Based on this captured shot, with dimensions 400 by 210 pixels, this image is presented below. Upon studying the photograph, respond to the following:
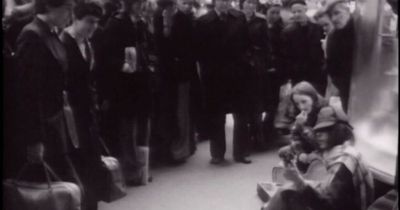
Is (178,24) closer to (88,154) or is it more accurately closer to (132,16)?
(132,16)

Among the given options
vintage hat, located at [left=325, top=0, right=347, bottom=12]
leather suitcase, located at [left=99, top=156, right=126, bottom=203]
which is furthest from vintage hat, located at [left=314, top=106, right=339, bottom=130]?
leather suitcase, located at [left=99, top=156, right=126, bottom=203]

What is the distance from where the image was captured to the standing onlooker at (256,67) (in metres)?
3.83

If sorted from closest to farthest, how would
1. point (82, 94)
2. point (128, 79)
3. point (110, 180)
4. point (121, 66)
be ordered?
point (82, 94) → point (110, 180) → point (121, 66) → point (128, 79)

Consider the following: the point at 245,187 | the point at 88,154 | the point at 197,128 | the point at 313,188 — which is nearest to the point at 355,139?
the point at 313,188

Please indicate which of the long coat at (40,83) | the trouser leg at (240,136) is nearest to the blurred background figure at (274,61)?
the trouser leg at (240,136)

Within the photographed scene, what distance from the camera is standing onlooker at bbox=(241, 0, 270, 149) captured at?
151 inches

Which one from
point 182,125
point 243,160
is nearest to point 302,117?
point 243,160

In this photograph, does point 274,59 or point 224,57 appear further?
point 224,57

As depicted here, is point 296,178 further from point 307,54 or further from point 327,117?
point 307,54

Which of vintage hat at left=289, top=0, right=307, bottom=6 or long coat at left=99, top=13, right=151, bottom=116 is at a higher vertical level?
vintage hat at left=289, top=0, right=307, bottom=6

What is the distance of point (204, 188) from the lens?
4027 mm

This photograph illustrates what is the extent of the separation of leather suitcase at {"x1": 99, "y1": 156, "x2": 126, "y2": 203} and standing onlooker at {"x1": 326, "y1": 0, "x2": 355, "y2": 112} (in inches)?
45.9

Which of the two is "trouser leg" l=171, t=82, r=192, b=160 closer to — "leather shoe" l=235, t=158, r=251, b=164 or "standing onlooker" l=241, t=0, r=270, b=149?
"leather shoe" l=235, t=158, r=251, b=164

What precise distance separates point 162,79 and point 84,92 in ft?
3.00
